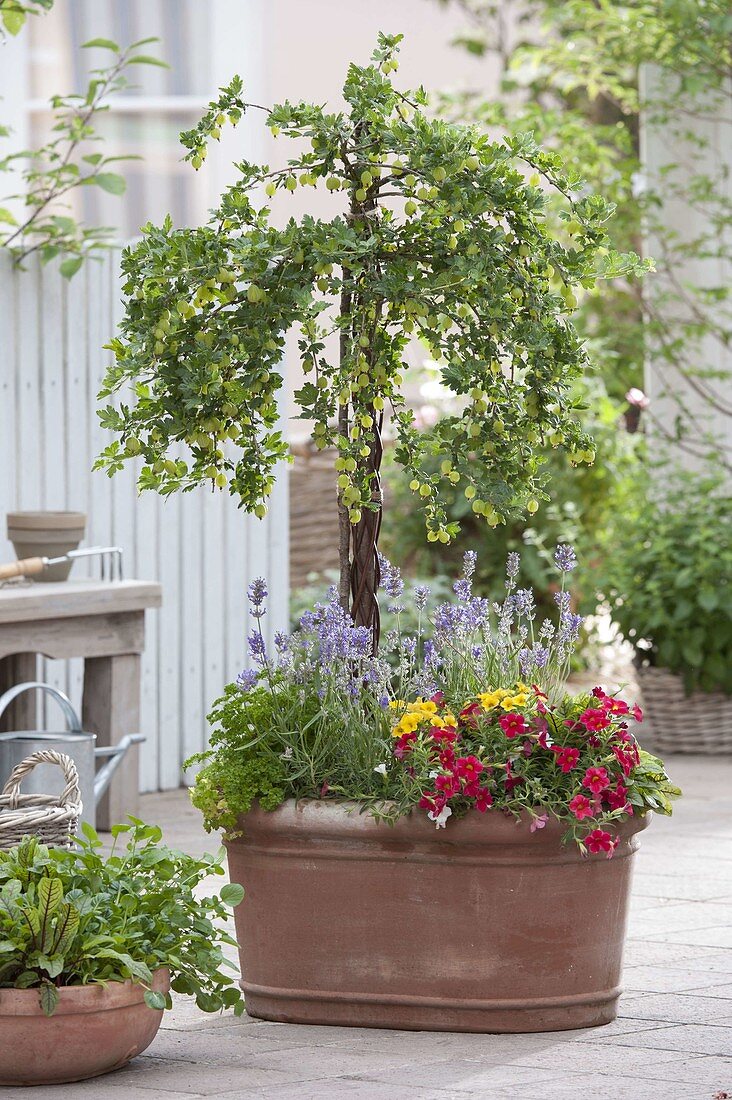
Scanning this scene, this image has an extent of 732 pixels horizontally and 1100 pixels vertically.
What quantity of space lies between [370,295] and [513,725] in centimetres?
99

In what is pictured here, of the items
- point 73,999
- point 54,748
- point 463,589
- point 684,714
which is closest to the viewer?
point 73,999

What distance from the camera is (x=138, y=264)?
3.90 m

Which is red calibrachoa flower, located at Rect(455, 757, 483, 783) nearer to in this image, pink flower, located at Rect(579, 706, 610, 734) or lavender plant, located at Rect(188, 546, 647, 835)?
lavender plant, located at Rect(188, 546, 647, 835)

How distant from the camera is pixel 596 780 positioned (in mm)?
3713

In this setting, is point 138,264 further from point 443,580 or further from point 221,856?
point 443,580

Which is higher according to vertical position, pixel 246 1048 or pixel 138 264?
pixel 138 264

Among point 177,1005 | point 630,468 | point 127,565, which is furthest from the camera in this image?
point 630,468

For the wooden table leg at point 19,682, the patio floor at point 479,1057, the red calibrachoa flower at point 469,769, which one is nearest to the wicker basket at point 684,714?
the wooden table leg at point 19,682

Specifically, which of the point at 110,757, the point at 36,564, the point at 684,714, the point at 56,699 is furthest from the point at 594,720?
the point at 684,714

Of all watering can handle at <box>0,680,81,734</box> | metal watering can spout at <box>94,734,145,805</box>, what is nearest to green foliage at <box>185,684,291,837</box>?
watering can handle at <box>0,680,81,734</box>

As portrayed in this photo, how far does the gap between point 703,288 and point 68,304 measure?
11.4ft

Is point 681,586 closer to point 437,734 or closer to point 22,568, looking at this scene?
point 22,568

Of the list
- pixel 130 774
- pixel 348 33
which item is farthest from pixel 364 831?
pixel 348 33

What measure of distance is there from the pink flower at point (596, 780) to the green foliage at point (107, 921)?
74 centimetres
